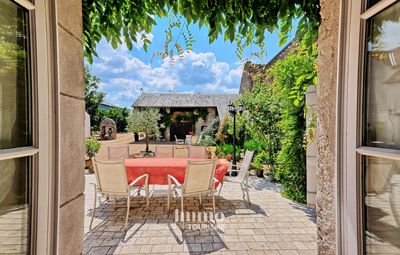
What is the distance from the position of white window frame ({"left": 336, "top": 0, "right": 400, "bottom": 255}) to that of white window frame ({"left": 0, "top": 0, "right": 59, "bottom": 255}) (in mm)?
1332

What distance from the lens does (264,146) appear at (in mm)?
7180

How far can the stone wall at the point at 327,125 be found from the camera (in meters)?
1.25

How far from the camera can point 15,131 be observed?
0.89m

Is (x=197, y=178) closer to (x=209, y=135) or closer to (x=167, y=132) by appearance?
(x=209, y=135)

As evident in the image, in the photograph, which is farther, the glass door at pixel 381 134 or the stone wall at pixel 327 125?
Result: the stone wall at pixel 327 125

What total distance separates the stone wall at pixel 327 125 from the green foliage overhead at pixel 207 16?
0.40 meters

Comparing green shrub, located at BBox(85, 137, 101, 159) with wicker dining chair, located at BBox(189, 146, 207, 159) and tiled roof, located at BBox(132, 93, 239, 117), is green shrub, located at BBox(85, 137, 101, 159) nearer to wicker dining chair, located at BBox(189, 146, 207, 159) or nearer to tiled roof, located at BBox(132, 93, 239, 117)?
wicker dining chair, located at BBox(189, 146, 207, 159)

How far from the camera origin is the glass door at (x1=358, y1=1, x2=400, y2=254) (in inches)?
36.0

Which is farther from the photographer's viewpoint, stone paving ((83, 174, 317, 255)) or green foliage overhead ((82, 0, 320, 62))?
stone paving ((83, 174, 317, 255))

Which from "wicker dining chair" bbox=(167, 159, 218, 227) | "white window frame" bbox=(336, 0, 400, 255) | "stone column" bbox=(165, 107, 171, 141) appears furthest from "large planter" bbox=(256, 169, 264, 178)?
"stone column" bbox=(165, 107, 171, 141)

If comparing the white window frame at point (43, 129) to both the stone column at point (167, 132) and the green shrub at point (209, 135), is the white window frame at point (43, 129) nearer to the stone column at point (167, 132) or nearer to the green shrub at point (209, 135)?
the green shrub at point (209, 135)

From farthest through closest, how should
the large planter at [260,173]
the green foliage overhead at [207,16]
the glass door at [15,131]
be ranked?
the large planter at [260,173] → the green foliage overhead at [207,16] → the glass door at [15,131]

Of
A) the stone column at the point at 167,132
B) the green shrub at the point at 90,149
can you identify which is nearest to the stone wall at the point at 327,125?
the green shrub at the point at 90,149

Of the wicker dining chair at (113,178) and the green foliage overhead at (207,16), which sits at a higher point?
the green foliage overhead at (207,16)
